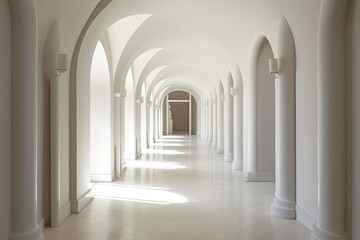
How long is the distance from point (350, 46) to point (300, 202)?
296 cm

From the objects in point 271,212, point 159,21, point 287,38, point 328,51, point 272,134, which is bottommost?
point 271,212

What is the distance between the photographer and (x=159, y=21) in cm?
1087

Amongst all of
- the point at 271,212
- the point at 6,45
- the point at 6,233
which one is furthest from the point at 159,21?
the point at 6,233

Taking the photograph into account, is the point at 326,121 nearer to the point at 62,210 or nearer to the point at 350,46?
the point at 350,46

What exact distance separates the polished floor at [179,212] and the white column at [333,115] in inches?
39.7

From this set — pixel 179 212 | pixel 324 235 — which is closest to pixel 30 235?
pixel 179 212

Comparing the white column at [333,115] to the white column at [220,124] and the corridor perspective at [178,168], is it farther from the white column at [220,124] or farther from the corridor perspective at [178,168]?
the white column at [220,124]

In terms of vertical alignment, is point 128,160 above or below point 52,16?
below

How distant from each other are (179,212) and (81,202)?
184cm

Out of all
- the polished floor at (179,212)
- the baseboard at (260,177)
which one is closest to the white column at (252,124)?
the baseboard at (260,177)

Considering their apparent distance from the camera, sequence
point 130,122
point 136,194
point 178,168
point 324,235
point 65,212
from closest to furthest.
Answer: point 324,235 → point 65,212 → point 136,194 → point 178,168 → point 130,122

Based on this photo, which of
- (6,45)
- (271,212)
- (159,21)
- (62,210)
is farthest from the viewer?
(159,21)

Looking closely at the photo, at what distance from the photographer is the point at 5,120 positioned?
468 centimetres

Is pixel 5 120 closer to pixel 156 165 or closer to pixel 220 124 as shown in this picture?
pixel 156 165
